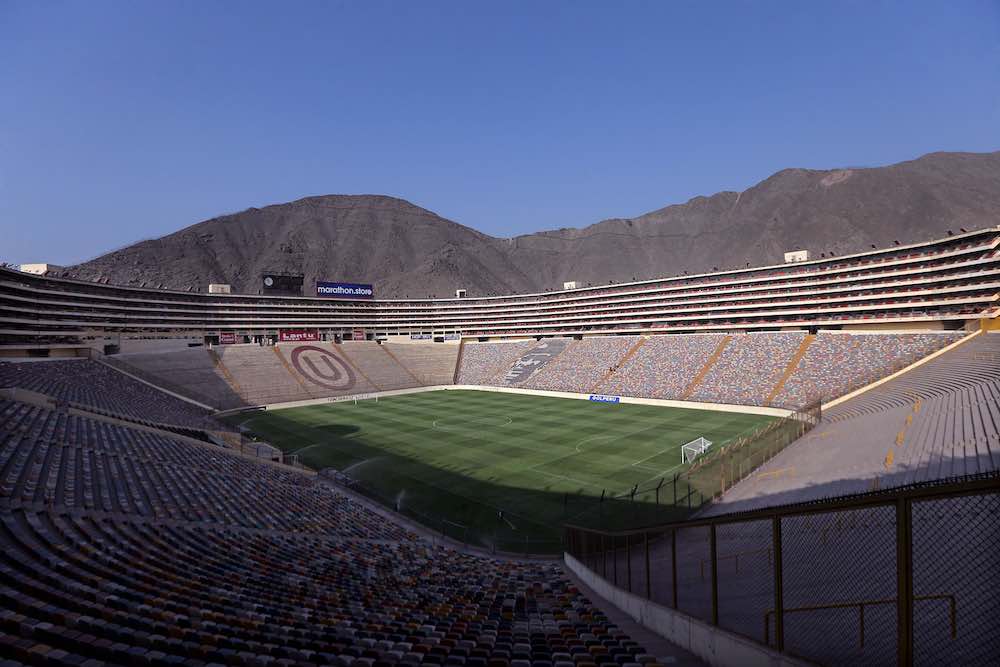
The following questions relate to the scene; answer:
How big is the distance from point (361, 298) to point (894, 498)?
325 ft

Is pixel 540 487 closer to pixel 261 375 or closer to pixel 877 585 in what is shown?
pixel 877 585

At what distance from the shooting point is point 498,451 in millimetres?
35875

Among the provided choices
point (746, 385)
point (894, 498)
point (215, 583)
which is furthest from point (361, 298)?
point (894, 498)

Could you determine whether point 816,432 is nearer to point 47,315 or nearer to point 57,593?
point 57,593

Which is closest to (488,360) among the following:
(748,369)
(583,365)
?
(583,365)

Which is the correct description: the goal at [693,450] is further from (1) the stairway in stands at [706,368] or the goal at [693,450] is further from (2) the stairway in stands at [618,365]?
(2) the stairway in stands at [618,365]

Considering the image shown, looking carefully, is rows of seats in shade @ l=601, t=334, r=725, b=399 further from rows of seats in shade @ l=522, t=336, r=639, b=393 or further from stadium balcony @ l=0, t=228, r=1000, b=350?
stadium balcony @ l=0, t=228, r=1000, b=350

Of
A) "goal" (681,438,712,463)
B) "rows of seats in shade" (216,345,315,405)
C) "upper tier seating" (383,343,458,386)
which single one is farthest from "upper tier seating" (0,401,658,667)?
"upper tier seating" (383,343,458,386)

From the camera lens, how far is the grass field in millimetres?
24750

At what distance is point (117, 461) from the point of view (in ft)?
59.3

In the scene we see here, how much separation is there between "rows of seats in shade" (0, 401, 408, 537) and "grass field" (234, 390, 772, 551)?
15.7ft

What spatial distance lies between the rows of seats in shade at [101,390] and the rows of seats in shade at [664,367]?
143 feet

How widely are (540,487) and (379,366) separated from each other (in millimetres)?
55804

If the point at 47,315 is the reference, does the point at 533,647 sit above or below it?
below
